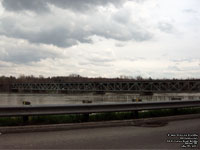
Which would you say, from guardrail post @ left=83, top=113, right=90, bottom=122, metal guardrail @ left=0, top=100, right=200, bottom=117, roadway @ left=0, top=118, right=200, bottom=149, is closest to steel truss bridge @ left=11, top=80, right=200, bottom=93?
metal guardrail @ left=0, top=100, right=200, bottom=117

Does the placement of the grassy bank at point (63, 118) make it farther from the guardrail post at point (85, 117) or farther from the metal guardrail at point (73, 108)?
the metal guardrail at point (73, 108)

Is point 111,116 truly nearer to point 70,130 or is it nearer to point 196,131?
point 70,130

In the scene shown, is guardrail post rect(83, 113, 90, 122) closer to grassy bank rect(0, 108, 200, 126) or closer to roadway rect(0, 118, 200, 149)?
grassy bank rect(0, 108, 200, 126)

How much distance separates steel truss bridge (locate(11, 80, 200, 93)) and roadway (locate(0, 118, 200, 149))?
65.2 m

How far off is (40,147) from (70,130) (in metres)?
2.51

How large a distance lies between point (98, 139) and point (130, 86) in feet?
269

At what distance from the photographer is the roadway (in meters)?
7.04

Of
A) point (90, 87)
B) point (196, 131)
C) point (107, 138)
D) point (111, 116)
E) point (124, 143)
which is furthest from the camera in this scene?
point (90, 87)

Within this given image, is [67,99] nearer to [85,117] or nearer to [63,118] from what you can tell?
[63,118]

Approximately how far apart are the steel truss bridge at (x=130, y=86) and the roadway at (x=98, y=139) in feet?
214

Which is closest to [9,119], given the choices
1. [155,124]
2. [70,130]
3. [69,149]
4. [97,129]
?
[70,130]

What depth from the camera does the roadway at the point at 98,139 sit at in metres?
7.04

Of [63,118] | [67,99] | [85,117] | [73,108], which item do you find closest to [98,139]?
[73,108]

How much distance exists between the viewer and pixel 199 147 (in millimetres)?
7000
